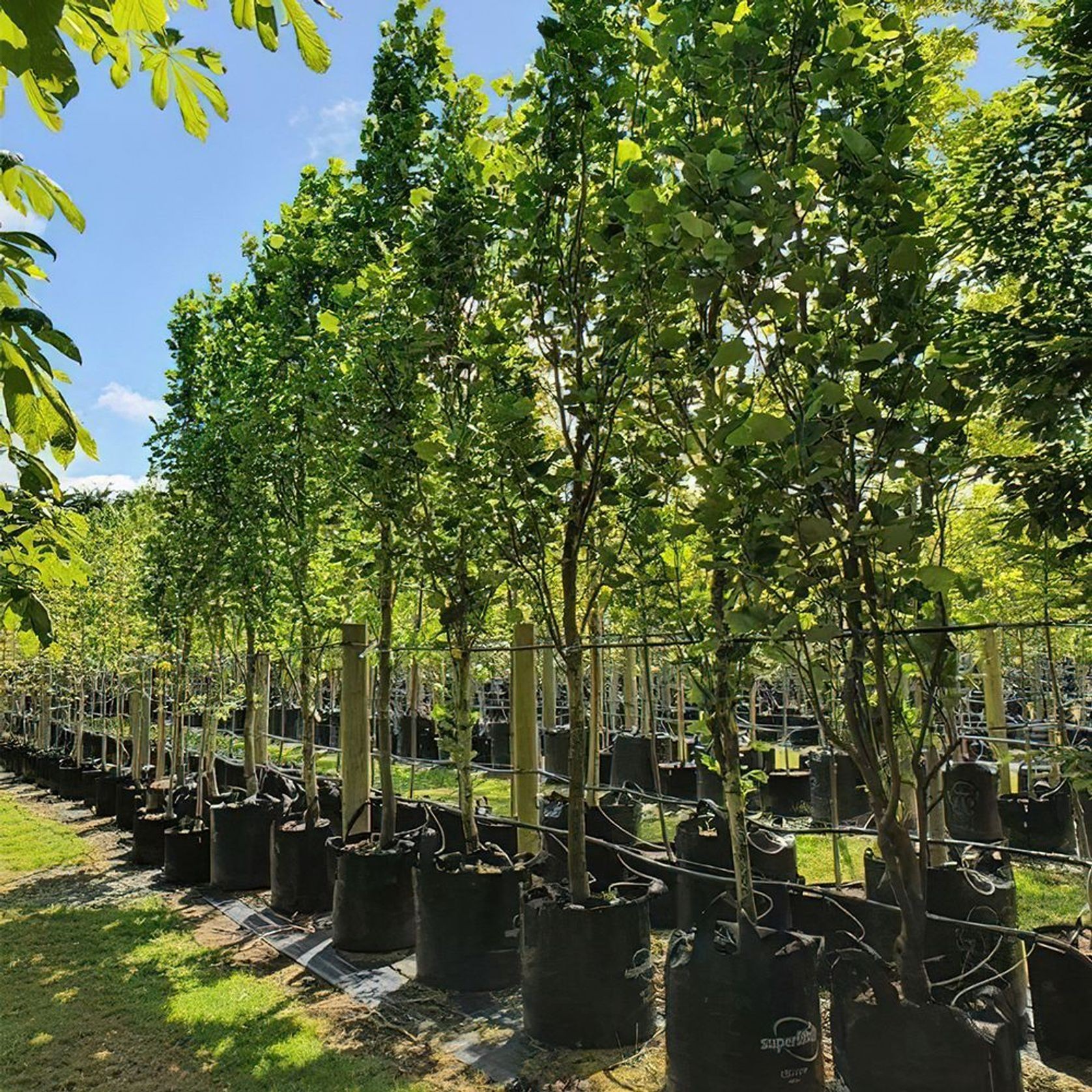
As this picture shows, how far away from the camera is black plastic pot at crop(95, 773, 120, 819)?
33.6ft

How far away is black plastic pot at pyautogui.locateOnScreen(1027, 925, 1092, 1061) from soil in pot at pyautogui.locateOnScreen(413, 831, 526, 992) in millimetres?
2159

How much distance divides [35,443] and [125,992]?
13.8 feet

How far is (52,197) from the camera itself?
142 cm

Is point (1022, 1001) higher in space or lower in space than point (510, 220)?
lower

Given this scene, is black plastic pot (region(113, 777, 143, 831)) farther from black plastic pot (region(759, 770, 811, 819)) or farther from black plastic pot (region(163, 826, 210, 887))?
black plastic pot (region(759, 770, 811, 819))

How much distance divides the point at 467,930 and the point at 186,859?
11.8ft

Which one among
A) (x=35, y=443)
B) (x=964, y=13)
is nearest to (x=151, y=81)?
(x=35, y=443)

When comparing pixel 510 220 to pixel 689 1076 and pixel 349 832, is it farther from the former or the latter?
pixel 349 832

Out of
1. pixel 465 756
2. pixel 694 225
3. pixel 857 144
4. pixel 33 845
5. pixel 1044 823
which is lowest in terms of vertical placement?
pixel 33 845

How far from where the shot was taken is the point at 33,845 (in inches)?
347

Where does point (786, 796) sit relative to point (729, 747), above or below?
below

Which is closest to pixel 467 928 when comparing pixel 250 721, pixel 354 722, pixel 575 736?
pixel 575 736

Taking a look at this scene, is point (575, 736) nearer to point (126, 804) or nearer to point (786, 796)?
point (786, 796)

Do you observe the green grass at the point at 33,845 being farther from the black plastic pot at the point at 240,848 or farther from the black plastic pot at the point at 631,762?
the black plastic pot at the point at 631,762
